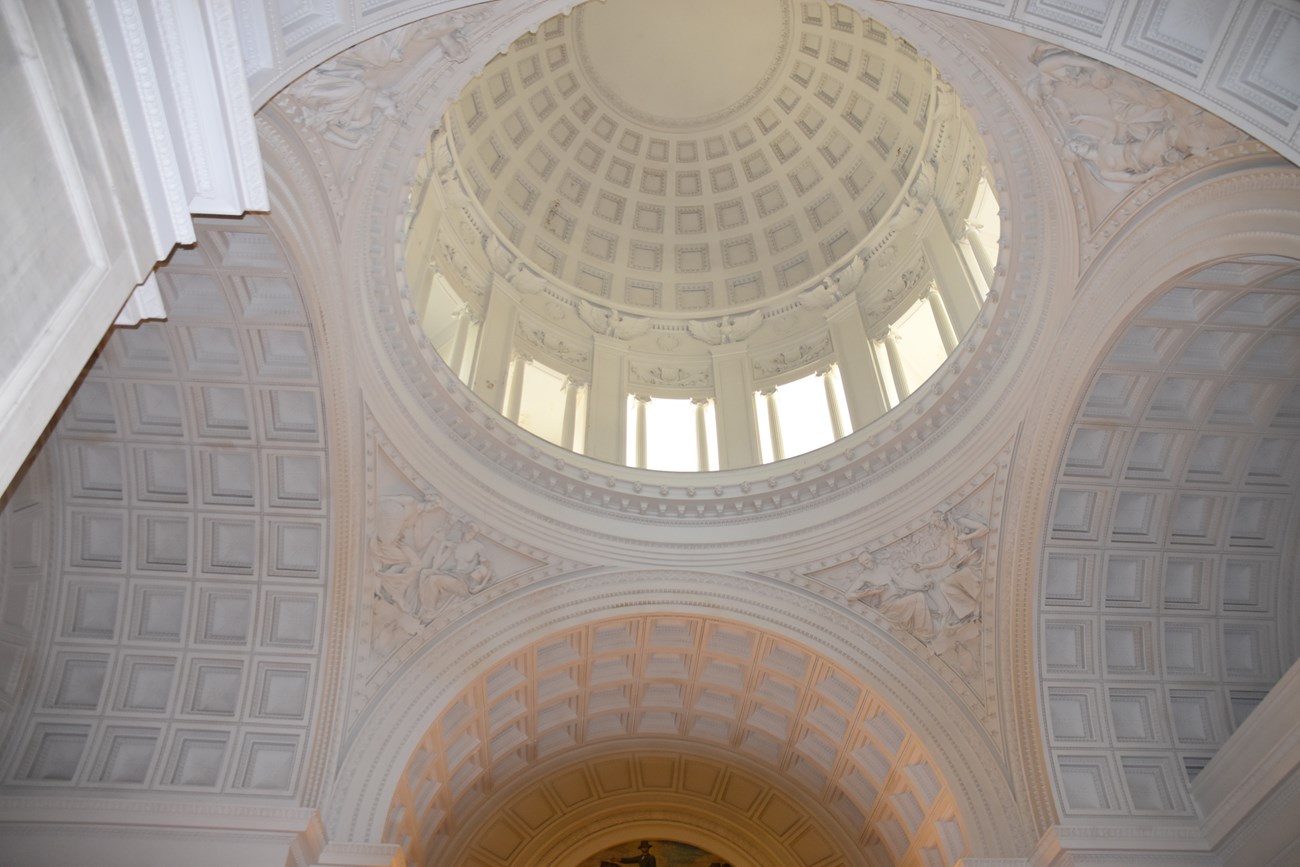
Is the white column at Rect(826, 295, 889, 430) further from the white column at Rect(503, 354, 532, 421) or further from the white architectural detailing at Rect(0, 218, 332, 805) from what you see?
the white architectural detailing at Rect(0, 218, 332, 805)

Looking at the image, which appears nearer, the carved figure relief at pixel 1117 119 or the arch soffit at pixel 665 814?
the carved figure relief at pixel 1117 119

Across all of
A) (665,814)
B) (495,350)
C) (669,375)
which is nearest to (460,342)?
(495,350)

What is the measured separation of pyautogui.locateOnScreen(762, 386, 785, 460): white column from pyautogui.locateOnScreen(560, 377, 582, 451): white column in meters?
3.64

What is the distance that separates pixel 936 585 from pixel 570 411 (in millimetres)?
7321

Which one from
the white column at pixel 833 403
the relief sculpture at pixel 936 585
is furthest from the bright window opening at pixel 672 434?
the relief sculpture at pixel 936 585

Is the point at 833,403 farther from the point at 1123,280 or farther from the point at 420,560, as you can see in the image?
the point at 420,560

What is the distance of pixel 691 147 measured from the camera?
899 inches

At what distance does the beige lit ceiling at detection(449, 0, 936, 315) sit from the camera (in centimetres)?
2034

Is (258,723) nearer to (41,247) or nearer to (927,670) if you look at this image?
(927,670)

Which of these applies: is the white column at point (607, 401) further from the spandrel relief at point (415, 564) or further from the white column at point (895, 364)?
the white column at point (895, 364)

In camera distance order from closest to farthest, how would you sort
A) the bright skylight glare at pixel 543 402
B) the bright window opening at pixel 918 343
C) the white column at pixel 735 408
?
1. the bright window opening at pixel 918 343
2. the bright skylight glare at pixel 543 402
3. the white column at pixel 735 408

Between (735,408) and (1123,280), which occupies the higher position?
(735,408)

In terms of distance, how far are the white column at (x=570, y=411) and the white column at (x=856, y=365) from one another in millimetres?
4975

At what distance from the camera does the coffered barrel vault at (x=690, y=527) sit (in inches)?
496
